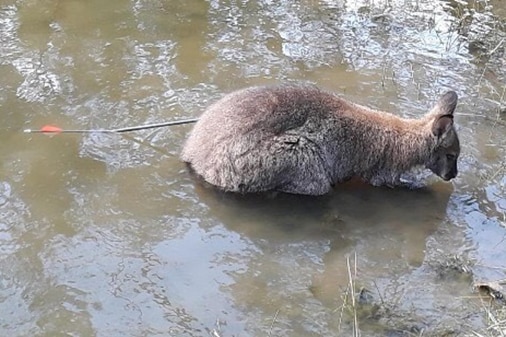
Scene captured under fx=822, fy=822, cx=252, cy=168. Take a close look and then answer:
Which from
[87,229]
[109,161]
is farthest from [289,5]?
[87,229]

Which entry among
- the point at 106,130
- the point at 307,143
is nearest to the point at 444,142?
the point at 307,143

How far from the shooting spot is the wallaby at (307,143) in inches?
275

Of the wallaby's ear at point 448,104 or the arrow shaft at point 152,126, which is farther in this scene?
the arrow shaft at point 152,126

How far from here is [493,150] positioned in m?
7.96

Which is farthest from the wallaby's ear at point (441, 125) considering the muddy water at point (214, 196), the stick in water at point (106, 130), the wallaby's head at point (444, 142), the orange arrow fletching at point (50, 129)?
the orange arrow fletching at point (50, 129)

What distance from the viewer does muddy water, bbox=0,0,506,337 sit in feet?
19.2

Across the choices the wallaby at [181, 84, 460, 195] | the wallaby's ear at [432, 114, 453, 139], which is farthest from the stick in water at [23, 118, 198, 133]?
→ the wallaby's ear at [432, 114, 453, 139]

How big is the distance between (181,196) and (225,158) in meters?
0.52

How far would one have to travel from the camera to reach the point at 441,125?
743 cm

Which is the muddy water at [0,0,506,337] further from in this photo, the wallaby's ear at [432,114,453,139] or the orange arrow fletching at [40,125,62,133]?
the wallaby's ear at [432,114,453,139]

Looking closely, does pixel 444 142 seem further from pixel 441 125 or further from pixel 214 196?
pixel 214 196

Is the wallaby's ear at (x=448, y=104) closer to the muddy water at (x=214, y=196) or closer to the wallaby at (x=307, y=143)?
the wallaby at (x=307, y=143)

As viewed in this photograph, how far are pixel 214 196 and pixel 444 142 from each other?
7.13ft

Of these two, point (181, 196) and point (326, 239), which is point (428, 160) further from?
point (181, 196)
